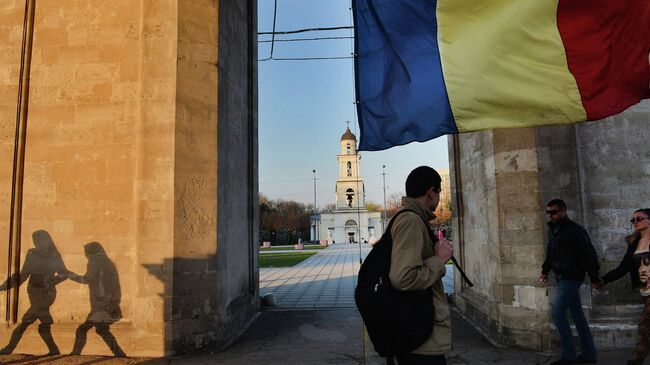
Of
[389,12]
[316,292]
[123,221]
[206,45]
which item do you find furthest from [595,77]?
[316,292]

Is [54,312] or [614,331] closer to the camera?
[614,331]

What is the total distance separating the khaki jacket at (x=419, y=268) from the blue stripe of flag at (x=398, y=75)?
1375 mm

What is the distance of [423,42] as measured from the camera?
415 centimetres

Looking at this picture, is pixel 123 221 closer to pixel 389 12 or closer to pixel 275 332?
pixel 275 332

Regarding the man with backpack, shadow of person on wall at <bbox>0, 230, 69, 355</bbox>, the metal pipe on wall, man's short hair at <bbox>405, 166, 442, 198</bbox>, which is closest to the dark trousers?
the man with backpack

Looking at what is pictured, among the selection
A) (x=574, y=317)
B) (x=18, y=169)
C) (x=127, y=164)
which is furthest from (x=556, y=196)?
(x=18, y=169)

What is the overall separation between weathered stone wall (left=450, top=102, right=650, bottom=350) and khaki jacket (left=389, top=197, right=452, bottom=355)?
418cm

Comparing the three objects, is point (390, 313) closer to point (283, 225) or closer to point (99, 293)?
point (99, 293)

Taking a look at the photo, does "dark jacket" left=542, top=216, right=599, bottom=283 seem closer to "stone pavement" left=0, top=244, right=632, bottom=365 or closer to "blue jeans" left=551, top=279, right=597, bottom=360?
"blue jeans" left=551, top=279, right=597, bottom=360

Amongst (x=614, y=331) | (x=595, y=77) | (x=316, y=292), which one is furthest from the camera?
(x=316, y=292)

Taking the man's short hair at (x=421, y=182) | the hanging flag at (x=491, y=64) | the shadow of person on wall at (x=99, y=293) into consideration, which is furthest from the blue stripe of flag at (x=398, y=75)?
the shadow of person on wall at (x=99, y=293)

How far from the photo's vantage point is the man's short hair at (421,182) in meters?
3.02

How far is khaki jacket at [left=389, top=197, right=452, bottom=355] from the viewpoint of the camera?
2646mm

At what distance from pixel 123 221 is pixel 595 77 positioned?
614 centimetres
